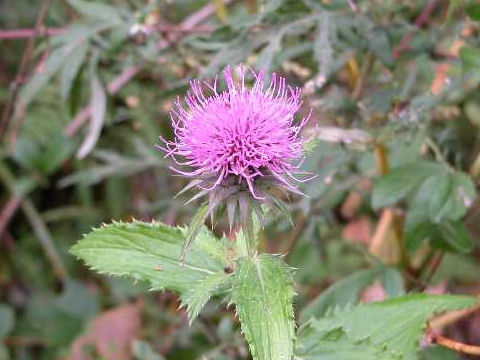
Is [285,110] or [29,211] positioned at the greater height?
[285,110]

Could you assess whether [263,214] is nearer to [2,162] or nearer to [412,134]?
[412,134]

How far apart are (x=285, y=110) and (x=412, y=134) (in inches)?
25.1

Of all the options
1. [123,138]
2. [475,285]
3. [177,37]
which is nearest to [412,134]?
[177,37]

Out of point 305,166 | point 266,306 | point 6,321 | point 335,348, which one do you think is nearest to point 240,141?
point 266,306

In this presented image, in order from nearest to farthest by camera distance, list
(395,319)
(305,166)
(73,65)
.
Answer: (395,319) < (305,166) < (73,65)

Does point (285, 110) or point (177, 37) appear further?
point (177, 37)

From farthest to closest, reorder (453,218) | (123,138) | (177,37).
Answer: (123,138), (177,37), (453,218)

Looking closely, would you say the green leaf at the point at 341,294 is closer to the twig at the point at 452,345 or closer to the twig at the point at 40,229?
the twig at the point at 452,345

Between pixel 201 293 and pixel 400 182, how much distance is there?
790mm

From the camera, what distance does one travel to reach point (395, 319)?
152cm

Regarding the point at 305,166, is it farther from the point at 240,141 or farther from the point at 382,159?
the point at 240,141

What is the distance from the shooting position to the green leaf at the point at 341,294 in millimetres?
1902

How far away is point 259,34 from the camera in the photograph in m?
1.94

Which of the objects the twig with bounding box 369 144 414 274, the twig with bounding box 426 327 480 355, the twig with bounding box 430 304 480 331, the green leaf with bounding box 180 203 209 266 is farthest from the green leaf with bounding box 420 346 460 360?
the green leaf with bounding box 180 203 209 266
